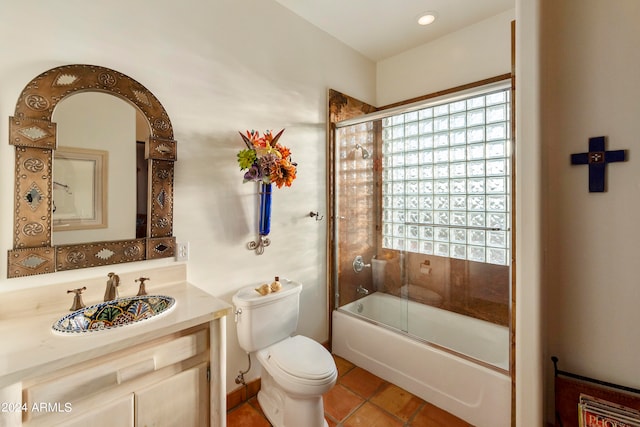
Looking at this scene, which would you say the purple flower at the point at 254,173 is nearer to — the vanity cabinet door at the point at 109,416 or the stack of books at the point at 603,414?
the vanity cabinet door at the point at 109,416

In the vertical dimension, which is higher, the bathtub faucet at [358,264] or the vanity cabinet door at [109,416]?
the bathtub faucet at [358,264]

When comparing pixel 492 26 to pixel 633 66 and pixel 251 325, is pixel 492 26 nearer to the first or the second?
pixel 633 66

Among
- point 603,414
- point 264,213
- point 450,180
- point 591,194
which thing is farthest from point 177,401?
point 450,180

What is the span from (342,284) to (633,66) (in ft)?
7.18

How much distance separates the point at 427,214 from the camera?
2.51m

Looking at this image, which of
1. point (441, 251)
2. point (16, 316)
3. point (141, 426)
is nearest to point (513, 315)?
point (441, 251)

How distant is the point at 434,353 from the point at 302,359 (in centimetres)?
89

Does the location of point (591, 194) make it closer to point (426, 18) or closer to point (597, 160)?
point (597, 160)

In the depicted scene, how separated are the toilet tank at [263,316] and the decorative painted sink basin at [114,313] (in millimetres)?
447

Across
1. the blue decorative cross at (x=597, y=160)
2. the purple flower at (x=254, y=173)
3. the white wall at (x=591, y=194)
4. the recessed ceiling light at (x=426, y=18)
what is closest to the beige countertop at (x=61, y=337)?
the purple flower at (x=254, y=173)

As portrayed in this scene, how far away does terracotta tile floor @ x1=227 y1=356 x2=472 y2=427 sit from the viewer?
1.67 meters

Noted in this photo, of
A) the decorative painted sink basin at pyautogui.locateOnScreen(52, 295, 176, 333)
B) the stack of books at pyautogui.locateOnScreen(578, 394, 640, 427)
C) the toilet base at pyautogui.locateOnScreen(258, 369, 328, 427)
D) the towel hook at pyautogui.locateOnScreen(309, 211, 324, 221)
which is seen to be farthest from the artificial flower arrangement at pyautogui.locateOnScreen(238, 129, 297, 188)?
the stack of books at pyautogui.locateOnScreen(578, 394, 640, 427)

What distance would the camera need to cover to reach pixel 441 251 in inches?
96.4

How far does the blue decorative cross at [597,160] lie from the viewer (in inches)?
52.9
